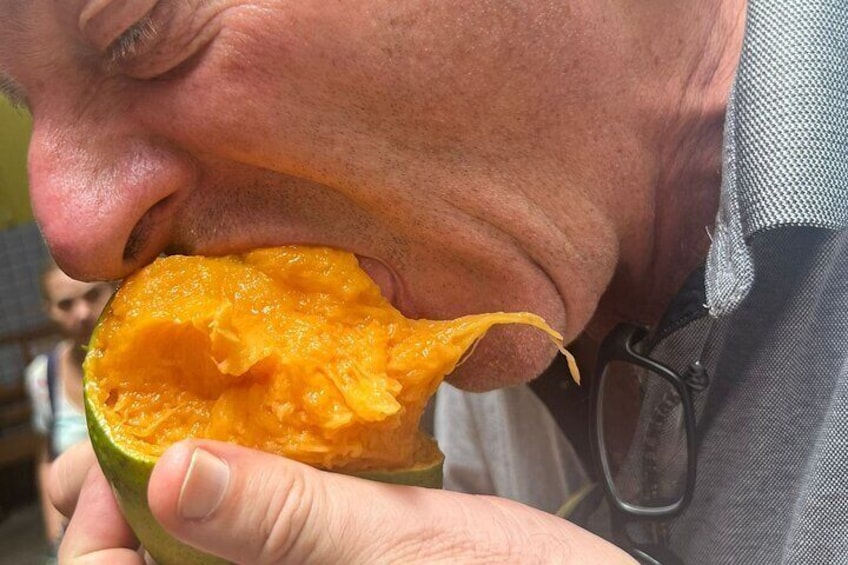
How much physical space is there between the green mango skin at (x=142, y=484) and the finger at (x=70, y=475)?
322 millimetres

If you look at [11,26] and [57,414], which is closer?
[11,26]

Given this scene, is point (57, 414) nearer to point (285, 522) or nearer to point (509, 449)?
point (509, 449)

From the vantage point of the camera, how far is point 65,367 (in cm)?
257

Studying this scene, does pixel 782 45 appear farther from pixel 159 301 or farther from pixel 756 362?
pixel 159 301

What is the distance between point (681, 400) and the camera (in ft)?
3.03

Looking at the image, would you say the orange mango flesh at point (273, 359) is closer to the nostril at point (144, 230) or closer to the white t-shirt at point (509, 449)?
the nostril at point (144, 230)

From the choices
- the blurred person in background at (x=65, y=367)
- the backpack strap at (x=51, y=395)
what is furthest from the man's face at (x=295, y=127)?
the backpack strap at (x=51, y=395)

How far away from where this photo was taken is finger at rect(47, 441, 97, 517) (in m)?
1.03

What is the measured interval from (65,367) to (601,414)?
2.04 meters

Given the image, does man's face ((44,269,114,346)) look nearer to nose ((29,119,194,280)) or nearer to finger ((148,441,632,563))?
nose ((29,119,194,280))

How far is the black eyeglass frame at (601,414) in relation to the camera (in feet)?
2.99

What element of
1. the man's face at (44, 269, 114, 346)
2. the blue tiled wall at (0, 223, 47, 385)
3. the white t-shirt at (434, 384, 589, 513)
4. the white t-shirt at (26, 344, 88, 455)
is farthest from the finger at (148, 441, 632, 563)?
A: the blue tiled wall at (0, 223, 47, 385)

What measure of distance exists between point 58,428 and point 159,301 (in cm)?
187

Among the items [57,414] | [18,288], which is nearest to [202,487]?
[57,414]
